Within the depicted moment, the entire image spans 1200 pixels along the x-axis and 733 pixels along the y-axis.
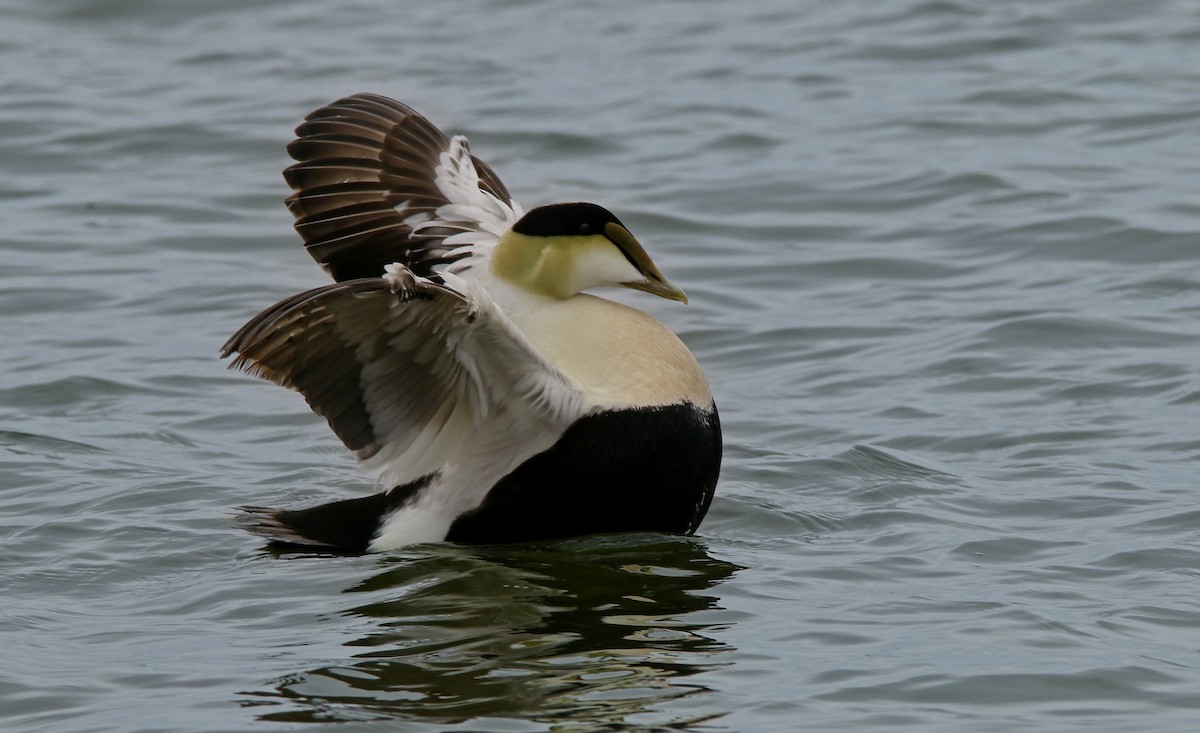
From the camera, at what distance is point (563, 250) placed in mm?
5383

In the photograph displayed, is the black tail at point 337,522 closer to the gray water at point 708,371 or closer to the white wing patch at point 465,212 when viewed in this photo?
the gray water at point 708,371

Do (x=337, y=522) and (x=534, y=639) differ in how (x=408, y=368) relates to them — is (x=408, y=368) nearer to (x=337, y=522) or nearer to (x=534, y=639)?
(x=337, y=522)

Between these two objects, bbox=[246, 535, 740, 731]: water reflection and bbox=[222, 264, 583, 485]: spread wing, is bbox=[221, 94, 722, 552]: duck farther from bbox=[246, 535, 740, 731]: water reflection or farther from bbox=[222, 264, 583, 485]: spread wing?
bbox=[246, 535, 740, 731]: water reflection

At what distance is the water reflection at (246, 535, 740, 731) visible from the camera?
4219mm

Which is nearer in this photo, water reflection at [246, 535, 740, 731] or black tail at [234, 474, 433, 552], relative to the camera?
water reflection at [246, 535, 740, 731]

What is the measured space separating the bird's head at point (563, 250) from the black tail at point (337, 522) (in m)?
0.65

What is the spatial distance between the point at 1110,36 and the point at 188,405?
25.5ft

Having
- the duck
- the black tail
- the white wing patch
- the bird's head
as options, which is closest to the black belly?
the duck

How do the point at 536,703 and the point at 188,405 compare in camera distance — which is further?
the point at 188,405

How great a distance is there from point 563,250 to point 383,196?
91 centimetres

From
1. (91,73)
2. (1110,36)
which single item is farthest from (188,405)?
(1110,36)

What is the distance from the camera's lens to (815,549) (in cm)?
552

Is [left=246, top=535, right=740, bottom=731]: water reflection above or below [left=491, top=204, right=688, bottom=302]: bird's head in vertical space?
below

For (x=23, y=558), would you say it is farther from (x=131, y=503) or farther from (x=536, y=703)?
(x=536, y=703)
